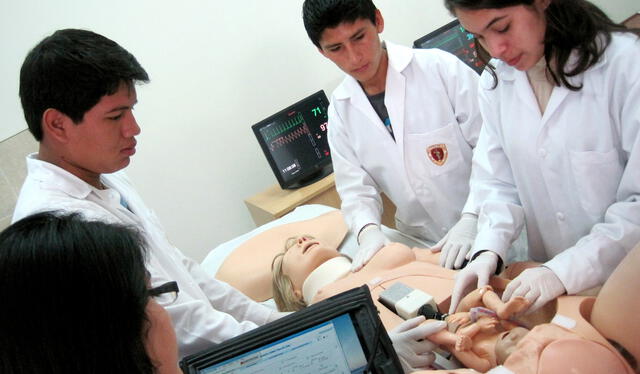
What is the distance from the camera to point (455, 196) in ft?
6.31

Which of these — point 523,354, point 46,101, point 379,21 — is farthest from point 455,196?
point 46,101

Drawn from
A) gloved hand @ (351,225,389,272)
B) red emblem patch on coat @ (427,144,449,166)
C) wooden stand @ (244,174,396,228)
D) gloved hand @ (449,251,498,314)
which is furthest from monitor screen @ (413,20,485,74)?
gloved hand @ (449,251,498,314)

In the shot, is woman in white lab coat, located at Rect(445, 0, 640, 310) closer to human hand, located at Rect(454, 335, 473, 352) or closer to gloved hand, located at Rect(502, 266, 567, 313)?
gloved hand, located at Rect(502, 266, 567, 313)

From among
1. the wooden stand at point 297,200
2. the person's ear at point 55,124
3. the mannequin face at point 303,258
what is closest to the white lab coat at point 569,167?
the mannequin face at point 303,258

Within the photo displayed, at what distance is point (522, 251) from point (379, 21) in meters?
0.97

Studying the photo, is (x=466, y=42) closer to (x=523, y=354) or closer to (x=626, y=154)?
(x=626, y=154)

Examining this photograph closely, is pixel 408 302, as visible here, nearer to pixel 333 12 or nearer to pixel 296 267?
pixel 296 267

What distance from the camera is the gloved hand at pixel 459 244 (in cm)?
151

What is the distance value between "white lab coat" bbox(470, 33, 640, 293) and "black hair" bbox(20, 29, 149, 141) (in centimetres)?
105

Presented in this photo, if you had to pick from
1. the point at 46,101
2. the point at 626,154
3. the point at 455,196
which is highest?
the point at 46,101

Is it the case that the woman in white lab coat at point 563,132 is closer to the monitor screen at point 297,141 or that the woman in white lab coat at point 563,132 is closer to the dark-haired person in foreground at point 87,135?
the dark-haired person in foreground at point 87,135

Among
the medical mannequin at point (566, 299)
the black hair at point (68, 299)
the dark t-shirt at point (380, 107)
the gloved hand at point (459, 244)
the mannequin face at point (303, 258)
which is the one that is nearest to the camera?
the black hair at point (68, 299)

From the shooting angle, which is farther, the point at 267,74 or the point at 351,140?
the point at 267,74

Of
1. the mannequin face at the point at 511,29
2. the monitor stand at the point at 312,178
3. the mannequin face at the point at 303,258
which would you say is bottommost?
the mannequin face at the point at 303,258
